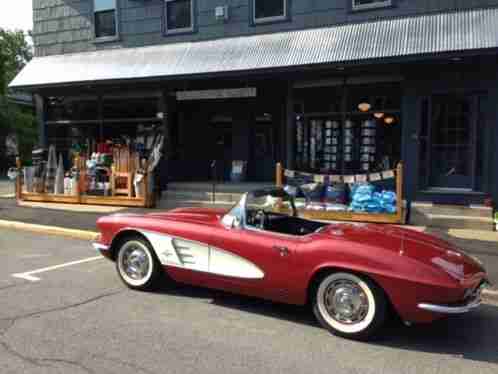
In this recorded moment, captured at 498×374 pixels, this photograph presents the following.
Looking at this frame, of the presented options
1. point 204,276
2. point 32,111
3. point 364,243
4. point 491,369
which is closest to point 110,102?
point 204,276

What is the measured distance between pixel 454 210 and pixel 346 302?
6244mm

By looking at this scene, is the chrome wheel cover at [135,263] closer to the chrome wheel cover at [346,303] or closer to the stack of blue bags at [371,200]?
the chrome wheel cover at [346,303]

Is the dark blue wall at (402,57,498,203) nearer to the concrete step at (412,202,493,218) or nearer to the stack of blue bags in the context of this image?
the concrete step at (412,202,493,218)

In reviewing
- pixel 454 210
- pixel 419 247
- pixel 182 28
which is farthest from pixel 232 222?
pixel 182 28

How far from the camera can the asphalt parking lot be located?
12.1 ft

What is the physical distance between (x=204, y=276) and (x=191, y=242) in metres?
0.39

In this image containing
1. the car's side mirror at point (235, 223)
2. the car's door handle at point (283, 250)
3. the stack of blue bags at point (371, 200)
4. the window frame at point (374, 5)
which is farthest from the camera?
the window frame at point (374, 5)

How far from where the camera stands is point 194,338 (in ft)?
13.9

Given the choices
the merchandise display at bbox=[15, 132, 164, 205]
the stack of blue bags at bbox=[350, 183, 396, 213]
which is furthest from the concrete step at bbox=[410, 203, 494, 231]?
the merchandise display at bbox=[15, 132, 164, 205]

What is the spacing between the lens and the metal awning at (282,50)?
9336 mm

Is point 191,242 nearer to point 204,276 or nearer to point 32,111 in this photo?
point 204,276

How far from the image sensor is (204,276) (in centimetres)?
505

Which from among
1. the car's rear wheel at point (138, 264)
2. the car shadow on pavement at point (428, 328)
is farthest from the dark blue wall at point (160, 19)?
the car's rear wheel at point (138, 264)

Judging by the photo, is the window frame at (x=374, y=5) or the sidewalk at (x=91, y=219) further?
the window frame at (x=374, y=5)
